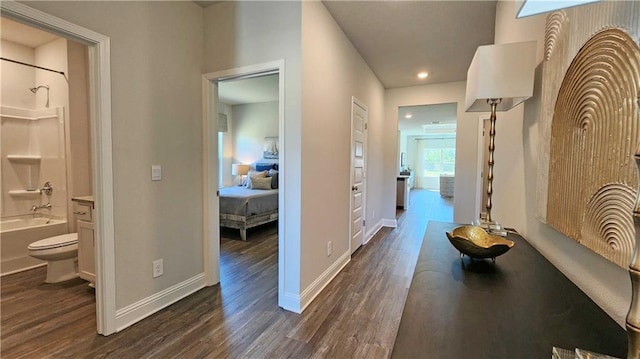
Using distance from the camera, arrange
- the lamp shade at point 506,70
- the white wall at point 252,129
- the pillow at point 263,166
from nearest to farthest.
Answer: the lamp shade at point 506,70 → the pillow at point 263,166 → the white wall at point 252,129

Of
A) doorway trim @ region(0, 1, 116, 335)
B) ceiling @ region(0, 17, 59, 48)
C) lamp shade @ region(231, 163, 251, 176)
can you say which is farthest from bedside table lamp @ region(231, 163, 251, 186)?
doorway trim @ region(0, 1, 116, 335)

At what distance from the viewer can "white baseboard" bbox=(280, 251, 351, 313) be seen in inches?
86.9

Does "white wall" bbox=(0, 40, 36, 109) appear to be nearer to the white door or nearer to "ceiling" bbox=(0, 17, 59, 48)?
"ceiling" bbox=(0, 17, 59, 48)

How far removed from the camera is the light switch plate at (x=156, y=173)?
2.13 m

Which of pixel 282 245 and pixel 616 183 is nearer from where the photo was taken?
pixel 616 183

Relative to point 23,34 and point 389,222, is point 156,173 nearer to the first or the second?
point 23,34

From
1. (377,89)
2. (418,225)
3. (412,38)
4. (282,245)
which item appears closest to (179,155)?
(282,245)

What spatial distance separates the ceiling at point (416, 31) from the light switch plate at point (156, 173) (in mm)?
2046

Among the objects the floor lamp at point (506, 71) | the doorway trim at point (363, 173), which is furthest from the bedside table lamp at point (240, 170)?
the floor lamp at point (506, 71)

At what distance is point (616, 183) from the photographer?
A: 0.66m

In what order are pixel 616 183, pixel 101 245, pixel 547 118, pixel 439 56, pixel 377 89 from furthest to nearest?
1. pixel 377 89
2. pixel 439 56
3. pixel 101 245
4. pixel 547 118
5. pixel 616 183

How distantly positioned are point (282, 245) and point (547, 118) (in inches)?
73.4

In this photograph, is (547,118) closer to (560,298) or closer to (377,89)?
(560,298)

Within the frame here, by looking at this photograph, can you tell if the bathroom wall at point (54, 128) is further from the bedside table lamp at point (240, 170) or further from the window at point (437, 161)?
the window at point (437, 161)
